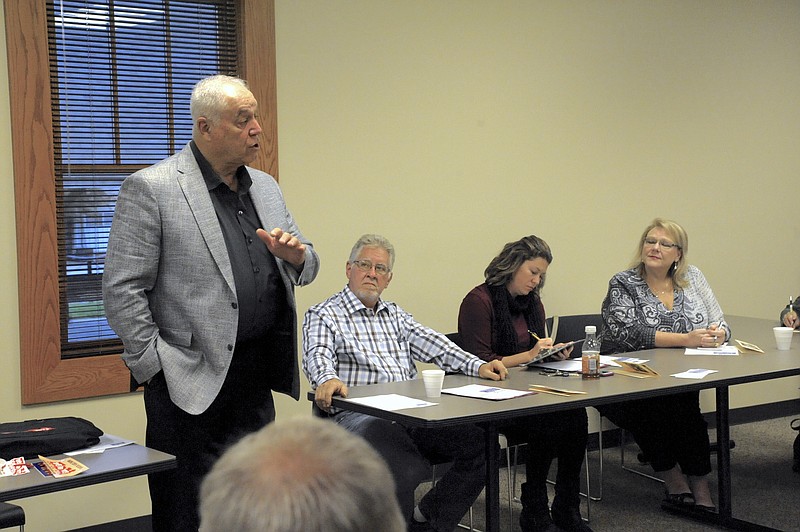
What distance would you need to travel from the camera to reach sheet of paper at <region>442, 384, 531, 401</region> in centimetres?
340

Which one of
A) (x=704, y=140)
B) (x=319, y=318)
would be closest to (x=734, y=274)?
(x=704, y=140)

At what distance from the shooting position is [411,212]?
195 inches

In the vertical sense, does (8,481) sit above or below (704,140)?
below

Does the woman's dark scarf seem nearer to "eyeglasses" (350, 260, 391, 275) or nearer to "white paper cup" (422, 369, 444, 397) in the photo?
"eyeglasses" (350, 260, 391, 275)

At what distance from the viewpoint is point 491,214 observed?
5.25 m

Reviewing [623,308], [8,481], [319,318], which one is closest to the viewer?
[8,481]

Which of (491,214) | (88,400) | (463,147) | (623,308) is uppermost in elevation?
(463,147)

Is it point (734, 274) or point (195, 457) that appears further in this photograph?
point (734, 274)

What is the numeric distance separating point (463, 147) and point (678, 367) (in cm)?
173

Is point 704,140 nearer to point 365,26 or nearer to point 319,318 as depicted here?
point 365,26

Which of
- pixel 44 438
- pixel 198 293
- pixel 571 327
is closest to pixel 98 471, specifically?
pixel 44 438

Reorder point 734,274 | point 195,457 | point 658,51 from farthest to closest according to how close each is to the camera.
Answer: point 734,274, point 658,51, point 195,457

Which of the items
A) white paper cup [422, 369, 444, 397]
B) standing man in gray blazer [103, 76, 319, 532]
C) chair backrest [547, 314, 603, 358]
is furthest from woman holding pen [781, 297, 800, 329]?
standing man in gray blazer [103, 76, 319, 532]

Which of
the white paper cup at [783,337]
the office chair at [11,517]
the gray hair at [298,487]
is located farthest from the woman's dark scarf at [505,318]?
the gray hair at [298,487]
